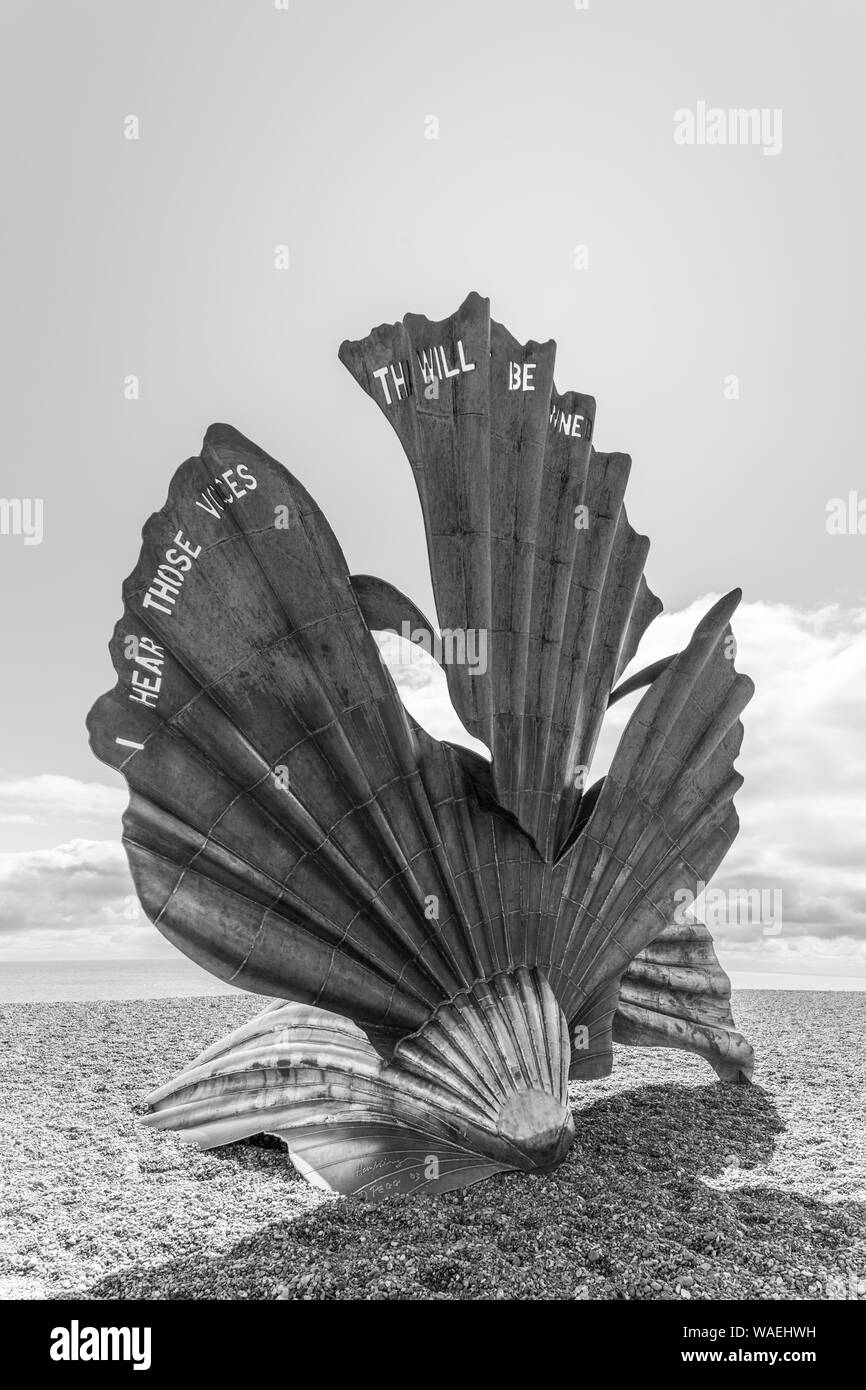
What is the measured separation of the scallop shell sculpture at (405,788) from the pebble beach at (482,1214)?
35 cm

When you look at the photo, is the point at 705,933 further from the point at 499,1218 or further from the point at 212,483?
the point at 212,483

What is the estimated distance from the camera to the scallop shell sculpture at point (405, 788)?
202 inches

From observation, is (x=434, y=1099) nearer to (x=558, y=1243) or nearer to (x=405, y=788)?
(x=558, y=1243)

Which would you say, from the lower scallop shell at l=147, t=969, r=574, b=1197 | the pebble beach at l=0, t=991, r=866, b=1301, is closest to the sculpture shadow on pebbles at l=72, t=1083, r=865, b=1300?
the pebble beach at l=0, t=991, r=866, b=1301

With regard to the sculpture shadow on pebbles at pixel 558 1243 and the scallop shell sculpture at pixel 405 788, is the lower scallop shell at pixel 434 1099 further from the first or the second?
the sculpture shadow on pebbles at pixel 558 1243

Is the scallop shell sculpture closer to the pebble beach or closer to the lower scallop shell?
the lower scallop shell

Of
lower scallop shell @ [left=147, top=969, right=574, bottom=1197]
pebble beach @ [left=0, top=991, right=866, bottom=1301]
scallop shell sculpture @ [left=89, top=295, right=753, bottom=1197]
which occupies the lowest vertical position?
pebble beach @ [left=0, top=991, right=866, bottom=1301]

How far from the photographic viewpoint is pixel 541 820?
6027mm

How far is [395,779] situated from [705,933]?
182 inches

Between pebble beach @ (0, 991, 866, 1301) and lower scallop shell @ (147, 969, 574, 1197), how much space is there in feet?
0.58

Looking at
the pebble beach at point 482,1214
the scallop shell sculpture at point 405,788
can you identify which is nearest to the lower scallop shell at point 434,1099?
the scallop shell sculpture at point 405,788

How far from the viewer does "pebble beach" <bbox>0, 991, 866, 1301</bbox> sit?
405 centimetres
